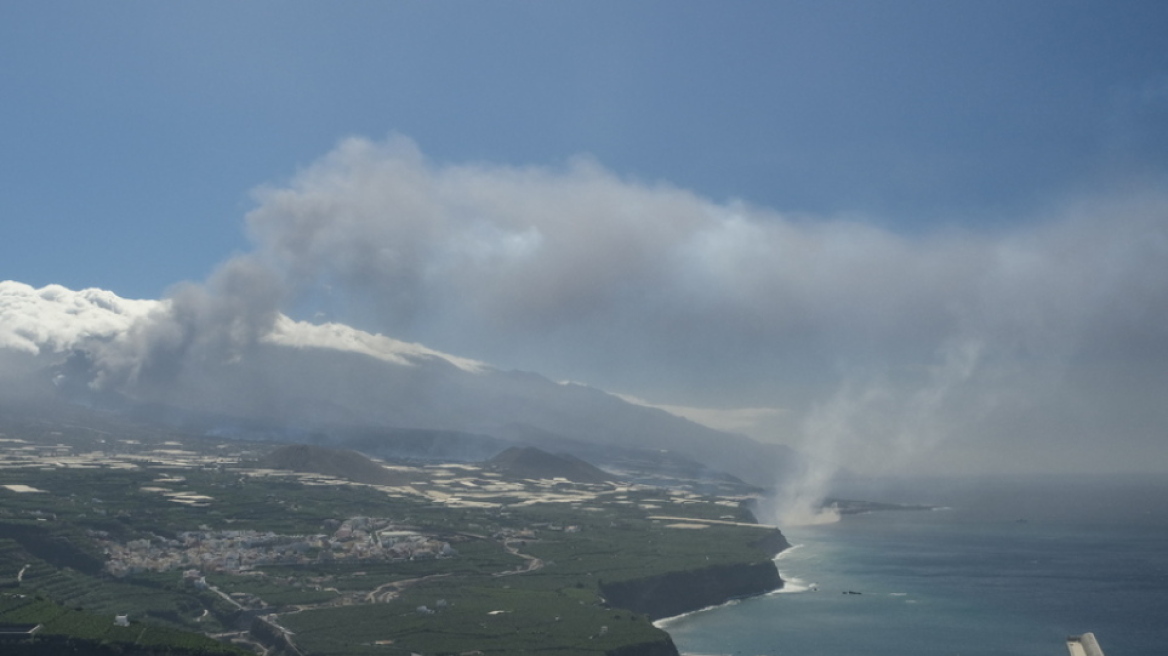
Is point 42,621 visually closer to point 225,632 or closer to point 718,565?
point 225,632

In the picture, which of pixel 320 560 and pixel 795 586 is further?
pixel 795 586

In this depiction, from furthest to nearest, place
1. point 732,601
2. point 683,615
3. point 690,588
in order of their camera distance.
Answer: point 732,601, point 690,588, point 683,615

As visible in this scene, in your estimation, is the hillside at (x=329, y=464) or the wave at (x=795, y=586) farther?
the hillside at (x=329, y=464)

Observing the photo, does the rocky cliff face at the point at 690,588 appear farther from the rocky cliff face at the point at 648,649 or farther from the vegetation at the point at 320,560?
the rocky cliff face at the point at 648,649

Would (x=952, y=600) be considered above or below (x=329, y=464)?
below

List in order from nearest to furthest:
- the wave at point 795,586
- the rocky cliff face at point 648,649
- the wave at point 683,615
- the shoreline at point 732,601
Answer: the rocky cliff face at point 648,649 → the wave at point 683,615 → the shoreline at point 732,601 → the wave at point 795,586

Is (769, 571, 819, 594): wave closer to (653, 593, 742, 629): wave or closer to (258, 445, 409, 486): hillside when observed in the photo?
(653, 593, 742, 629): wave

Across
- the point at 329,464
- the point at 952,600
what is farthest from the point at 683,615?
the point at 329,464

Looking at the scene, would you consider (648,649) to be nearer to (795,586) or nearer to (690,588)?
(690,588)

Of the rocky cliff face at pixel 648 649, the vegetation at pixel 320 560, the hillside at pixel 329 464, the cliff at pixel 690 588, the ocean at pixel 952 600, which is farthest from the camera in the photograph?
the hillside at pixel 329 464

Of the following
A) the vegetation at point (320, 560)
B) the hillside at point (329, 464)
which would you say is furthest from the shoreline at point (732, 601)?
the hillside at point (329, 464)
